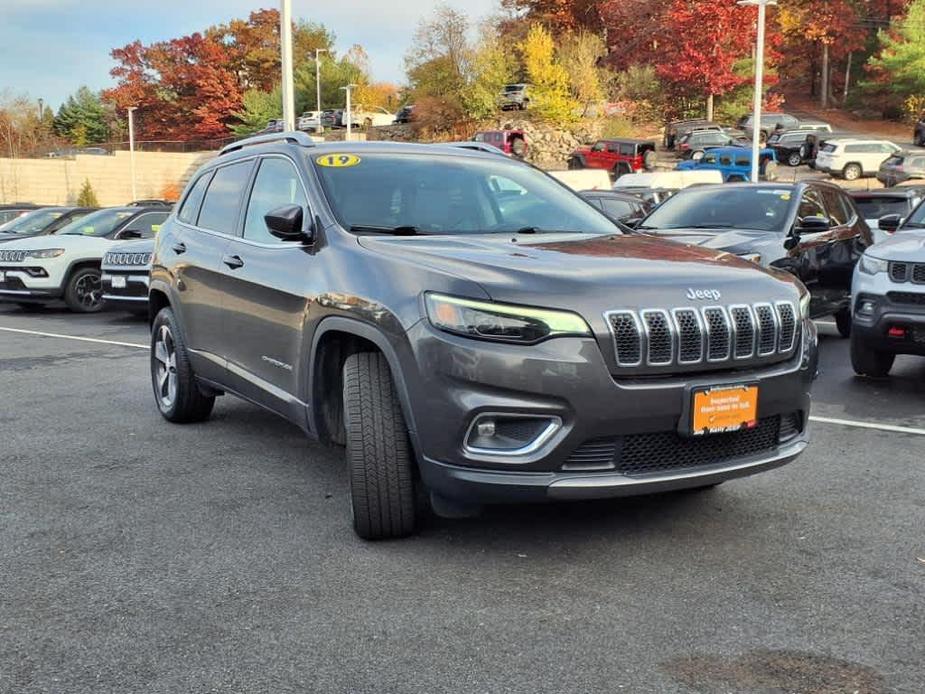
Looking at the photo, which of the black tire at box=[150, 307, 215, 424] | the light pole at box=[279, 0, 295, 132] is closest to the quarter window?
the black tire at box=[150, 307, 215, 424]

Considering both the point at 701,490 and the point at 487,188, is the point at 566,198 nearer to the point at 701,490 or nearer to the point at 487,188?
the point at 487,188

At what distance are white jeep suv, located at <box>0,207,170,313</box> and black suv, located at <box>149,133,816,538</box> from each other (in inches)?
391

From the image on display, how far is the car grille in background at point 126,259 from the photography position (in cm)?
1217

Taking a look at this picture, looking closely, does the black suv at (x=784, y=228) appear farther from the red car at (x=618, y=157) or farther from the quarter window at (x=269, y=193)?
the red car at (x=618, y=157)

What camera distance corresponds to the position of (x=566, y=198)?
5387 millimetres

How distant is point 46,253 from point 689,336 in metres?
12.1

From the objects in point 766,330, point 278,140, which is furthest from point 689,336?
point 278,140

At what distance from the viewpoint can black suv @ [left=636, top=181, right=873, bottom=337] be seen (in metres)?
9.01

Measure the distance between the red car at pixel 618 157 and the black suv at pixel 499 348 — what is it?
120 feet

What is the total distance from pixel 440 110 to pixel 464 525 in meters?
50.2

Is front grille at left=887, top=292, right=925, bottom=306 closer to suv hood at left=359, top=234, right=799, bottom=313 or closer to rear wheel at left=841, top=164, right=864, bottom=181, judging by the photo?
suv hood at left=359, top=234, right=799, bottom=313

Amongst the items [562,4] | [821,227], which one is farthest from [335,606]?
[562,4]

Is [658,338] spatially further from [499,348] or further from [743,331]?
[499,348]

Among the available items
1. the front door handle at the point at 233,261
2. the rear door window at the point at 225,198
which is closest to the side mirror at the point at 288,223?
the front door handle at the point at 233,261
